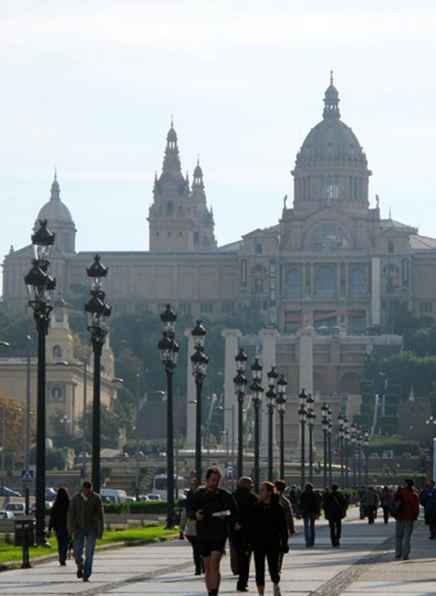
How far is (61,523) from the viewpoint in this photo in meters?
39.9

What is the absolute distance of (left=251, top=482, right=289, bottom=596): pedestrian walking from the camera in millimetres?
30625

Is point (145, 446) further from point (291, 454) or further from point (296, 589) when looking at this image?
point (296, 589)

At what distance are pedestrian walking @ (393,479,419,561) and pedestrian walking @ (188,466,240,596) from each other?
11.1 meters

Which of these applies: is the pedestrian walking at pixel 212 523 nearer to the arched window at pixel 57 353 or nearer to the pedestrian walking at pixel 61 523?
the pedestrian walking at pixel 61 523

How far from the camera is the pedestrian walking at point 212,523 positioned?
2984 centimetres

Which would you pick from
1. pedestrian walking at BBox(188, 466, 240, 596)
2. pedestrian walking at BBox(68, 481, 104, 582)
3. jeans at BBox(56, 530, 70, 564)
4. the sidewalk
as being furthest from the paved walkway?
pedestrian walking at BBox(188, 466, 240, 596)

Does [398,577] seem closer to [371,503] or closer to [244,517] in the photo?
[244,517]

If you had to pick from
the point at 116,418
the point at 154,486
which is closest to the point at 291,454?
the point at 116,418

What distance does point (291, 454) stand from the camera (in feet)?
562

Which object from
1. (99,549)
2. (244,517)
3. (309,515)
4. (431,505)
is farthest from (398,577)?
(431,505)

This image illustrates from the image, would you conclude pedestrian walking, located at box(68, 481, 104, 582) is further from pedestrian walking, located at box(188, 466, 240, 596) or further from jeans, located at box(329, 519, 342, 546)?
jeans, located at box(329, 519, 342, 546)

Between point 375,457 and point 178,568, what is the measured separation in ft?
432

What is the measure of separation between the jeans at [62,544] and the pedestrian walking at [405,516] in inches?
193

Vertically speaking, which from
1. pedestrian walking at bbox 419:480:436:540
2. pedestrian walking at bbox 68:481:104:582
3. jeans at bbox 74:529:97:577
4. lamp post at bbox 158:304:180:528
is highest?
lamp post at bbox 158:304:180:528
